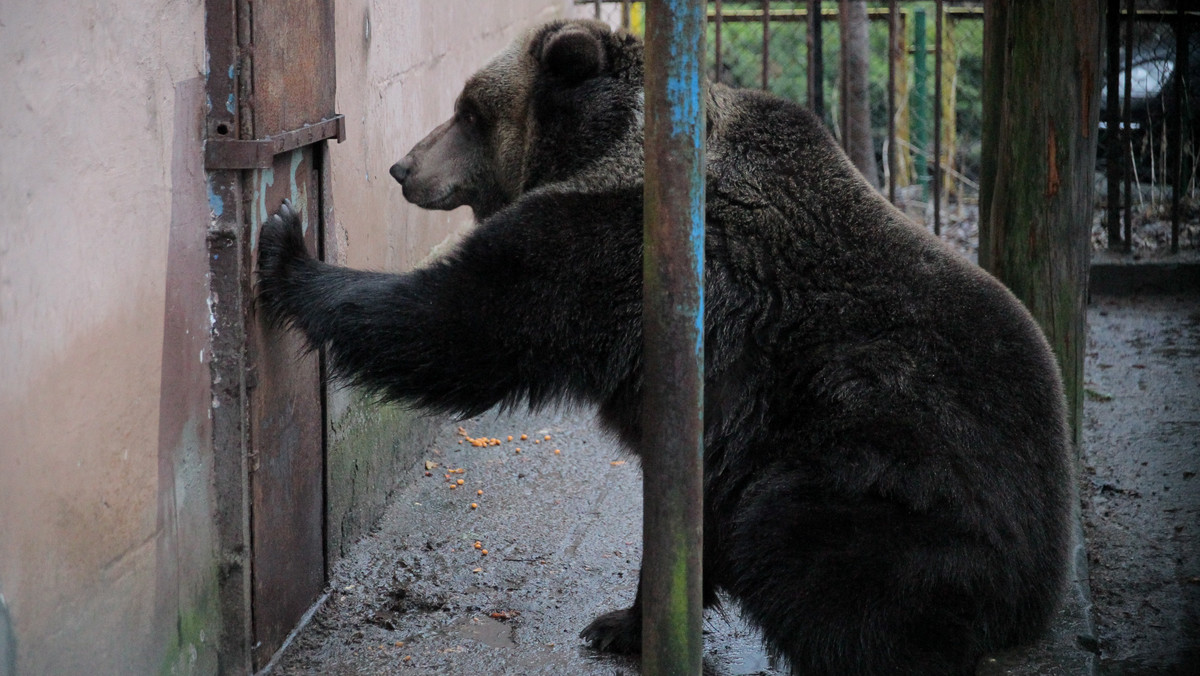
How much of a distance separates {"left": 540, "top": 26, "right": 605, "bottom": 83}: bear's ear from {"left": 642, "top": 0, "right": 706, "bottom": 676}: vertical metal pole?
1.64 m

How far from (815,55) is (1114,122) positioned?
2.02 m

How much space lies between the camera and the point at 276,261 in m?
3.48

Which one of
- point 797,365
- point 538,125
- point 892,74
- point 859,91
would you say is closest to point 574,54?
point 538,125

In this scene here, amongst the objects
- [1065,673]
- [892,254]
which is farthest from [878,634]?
[892,254]

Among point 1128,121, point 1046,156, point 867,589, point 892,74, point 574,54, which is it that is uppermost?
point 892,74

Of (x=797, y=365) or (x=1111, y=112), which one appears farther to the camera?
(x=1111, y=112)

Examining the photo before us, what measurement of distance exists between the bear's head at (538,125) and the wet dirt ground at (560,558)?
0.92m

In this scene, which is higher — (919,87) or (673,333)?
(919,87)

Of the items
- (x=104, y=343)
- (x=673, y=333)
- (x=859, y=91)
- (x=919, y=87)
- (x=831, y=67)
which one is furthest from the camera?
(x=831, y=67)

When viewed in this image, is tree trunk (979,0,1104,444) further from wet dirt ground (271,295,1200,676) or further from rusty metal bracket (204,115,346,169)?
rusty metal bracket (204,115,346,169)

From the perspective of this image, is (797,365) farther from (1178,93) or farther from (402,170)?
(1178,93)

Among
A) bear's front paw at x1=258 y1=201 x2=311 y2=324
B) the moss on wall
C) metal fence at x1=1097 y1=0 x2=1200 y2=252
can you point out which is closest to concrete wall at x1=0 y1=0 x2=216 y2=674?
bear's front paw at x1=258 y1=201 x2=311 y2=324

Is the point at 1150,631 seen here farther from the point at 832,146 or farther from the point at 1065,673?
the point at 832,146

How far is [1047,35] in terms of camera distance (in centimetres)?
499
